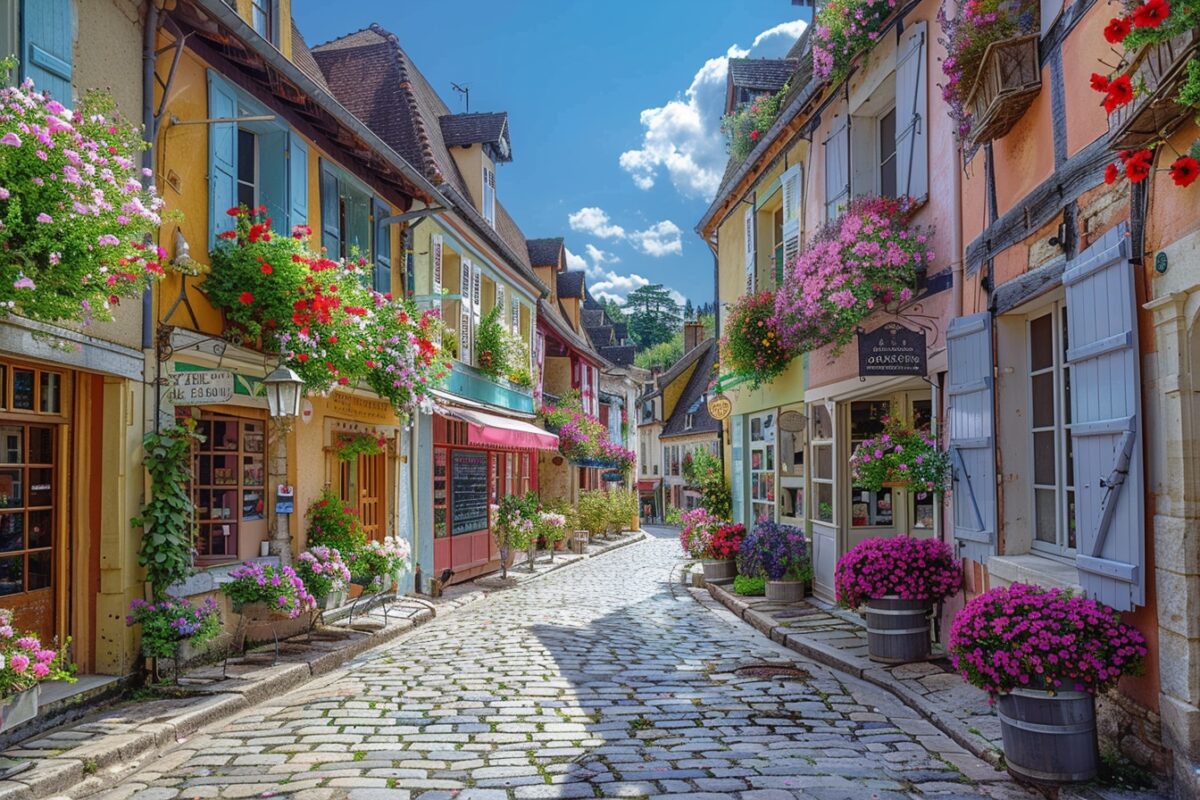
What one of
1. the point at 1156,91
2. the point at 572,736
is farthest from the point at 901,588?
the point at 1156,91

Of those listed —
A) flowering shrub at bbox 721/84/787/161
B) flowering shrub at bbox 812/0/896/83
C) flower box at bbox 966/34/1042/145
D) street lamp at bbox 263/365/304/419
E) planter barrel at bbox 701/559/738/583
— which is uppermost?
flowering shrub at bbox 721/84/787/161

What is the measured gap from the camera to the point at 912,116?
8.49m

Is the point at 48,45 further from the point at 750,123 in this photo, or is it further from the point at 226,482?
the point at 750,123

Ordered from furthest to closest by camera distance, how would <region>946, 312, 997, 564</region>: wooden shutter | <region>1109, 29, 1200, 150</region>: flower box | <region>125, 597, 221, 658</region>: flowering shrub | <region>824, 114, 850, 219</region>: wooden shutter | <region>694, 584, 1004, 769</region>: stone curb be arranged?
<region>824, 114, 850, 219</region>: wooden shutter
<region>125, 597, 221, 658</region>: flowering shrub
<region>946, 312, 997, 564</region>: wooden shutter
<region>694, 584, 1004, 769</region>: stone curb
<region>1109, 29, 1200, 150</region>: flower box

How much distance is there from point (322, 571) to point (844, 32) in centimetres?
775

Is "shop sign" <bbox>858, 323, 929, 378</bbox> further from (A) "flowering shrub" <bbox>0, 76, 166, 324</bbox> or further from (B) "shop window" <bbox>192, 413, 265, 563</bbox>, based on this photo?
(B) "shop window" <bbox>192, 413, 265, 563</bbox>

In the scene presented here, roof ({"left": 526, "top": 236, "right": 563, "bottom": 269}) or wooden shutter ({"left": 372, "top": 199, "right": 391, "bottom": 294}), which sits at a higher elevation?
roof ({"left": 526, "top": 236, "right": 563, "bottom": 269})

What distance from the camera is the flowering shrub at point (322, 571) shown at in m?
8.73

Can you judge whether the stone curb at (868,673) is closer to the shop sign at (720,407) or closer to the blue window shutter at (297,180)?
the shop sign at (720,407)

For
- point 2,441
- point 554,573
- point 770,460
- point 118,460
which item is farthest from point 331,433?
point 554,573

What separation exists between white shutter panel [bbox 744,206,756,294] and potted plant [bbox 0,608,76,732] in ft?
35.5

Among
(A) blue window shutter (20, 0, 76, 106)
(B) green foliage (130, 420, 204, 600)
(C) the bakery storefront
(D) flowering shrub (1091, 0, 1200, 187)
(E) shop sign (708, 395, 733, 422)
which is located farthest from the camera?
(E) shop sign (708, 395, 733, 422)

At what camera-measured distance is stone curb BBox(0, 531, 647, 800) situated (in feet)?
15.2

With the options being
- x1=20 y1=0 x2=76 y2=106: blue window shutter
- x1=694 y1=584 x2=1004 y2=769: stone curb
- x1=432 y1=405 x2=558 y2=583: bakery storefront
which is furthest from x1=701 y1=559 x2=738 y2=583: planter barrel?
x1=20 y1=0 x2=76 y2=106: blue window shutter
